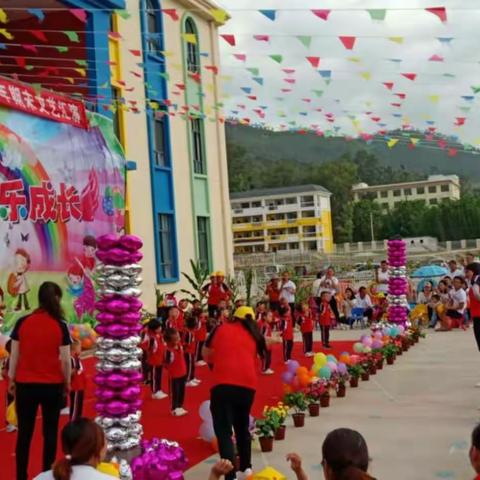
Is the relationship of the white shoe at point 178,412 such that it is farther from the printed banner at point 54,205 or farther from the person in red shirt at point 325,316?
the person in red shirt at point 325,316

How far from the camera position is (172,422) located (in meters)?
7.98

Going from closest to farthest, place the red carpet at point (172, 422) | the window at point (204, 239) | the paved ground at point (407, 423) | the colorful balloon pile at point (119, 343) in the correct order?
the paved ground at point (407, 423), the colorful balloon pile at point (119, 343), the red carpet at point (172, 422), the window at point (204, 239)

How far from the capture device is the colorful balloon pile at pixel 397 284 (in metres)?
14.9

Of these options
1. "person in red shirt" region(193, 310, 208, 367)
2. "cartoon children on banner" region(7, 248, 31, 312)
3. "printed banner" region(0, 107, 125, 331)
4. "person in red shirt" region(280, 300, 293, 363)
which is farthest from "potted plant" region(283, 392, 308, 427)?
"cartoon children on banner" region(7, 248, 31, 312)

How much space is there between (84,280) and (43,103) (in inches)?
136

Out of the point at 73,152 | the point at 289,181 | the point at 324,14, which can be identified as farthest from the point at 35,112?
the point at 289,181

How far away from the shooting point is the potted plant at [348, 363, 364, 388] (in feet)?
32.2

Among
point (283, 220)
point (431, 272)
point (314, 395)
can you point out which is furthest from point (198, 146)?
point (283, 220)

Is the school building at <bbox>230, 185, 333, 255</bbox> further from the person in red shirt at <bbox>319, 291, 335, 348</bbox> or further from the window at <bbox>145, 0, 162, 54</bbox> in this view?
the person in red shirt at <bbox>319, 291, 335, 348</bbox>

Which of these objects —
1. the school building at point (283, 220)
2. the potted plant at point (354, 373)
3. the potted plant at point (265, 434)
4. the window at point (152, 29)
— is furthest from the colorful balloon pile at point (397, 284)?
the school building at point (283, 220)

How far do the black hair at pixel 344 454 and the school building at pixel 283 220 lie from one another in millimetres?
84132

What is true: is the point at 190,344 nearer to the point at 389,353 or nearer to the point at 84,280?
the point at 389,353

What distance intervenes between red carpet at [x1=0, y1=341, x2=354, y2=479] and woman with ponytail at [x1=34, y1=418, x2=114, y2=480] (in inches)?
125

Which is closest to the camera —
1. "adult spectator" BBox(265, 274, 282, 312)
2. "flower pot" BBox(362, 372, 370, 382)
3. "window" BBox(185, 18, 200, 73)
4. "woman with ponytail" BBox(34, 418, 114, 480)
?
"woman with ponytail" BBox(34, 418, 114, 480)
